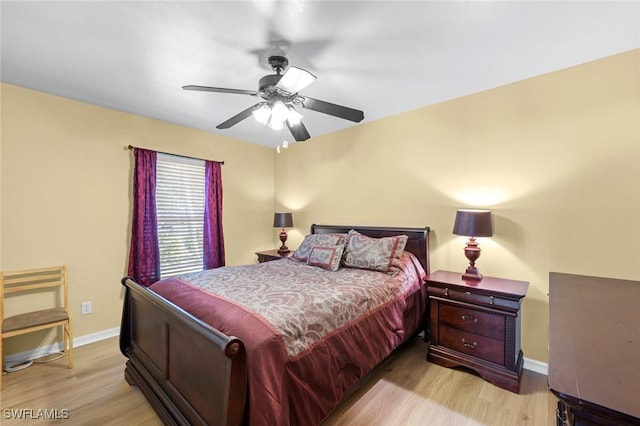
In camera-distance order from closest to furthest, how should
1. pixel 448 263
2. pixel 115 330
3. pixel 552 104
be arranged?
1. pixel 552 104
2. pixel 448 263
3. pixel 115 330

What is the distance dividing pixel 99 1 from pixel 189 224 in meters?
2.62

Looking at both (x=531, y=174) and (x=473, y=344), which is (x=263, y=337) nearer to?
(x=473, y=344)

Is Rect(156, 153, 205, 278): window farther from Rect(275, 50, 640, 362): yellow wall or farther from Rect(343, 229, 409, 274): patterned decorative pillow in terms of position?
Rect(275, 50, 640, 362): yellow wall

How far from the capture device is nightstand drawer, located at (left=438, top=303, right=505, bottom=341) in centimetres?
215

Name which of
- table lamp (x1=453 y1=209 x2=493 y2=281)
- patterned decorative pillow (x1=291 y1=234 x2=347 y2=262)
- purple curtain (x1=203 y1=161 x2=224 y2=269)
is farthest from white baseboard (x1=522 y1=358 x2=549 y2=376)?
purple curtain (x1=203 y1=161 x2=224 y2=269)

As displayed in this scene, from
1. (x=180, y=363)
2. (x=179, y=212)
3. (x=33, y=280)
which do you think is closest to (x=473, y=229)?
(x=180, y=363)

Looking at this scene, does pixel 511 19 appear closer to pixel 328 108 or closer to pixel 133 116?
pixel 328 108

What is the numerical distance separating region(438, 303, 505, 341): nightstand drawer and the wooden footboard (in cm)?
187

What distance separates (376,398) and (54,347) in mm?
3102

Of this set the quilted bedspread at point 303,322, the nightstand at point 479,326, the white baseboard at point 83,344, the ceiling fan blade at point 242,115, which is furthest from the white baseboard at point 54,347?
the nightstand at point 479,326

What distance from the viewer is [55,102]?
2.71 m

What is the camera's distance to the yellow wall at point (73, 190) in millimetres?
2518

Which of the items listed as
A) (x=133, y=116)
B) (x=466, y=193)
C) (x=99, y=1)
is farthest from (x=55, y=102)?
(x=466, y=193)

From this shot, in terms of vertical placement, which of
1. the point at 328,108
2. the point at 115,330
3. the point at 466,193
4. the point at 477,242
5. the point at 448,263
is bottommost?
the point at 115,330
